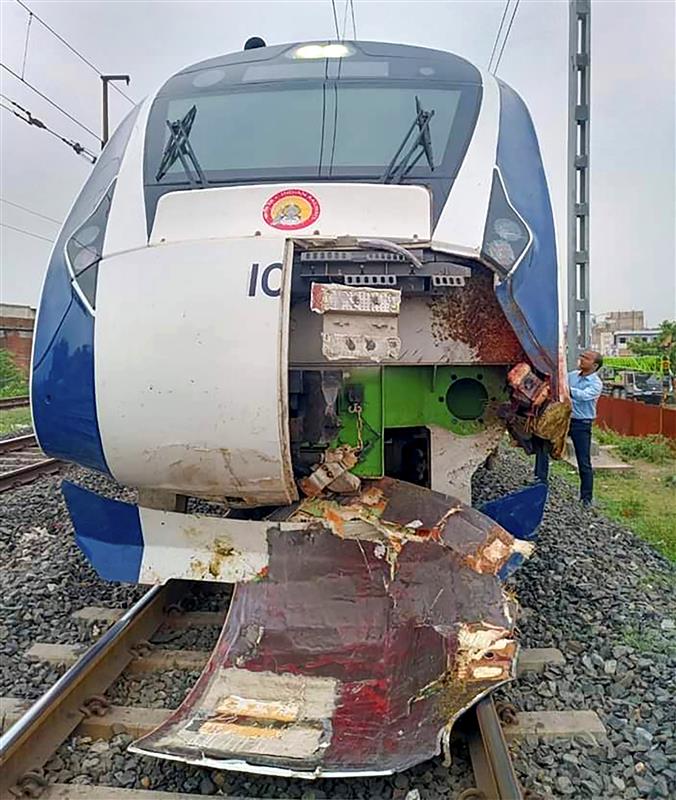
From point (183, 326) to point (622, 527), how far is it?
470 centimetres

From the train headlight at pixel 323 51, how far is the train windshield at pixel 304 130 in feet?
1.22

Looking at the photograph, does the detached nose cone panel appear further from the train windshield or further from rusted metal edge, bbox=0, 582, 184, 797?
the train windshield

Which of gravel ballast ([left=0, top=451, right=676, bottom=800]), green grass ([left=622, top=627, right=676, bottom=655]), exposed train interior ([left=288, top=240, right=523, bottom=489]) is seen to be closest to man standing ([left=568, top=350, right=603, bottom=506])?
gravel ballast ([left=0, top=451, right=676, bottom=800])

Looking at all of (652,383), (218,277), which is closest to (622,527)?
(218,277)

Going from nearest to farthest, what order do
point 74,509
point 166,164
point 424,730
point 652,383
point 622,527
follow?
point 424,730, point 74,509, point 166,164, point 622,527, point 652,383

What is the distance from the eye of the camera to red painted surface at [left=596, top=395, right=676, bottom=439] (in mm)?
12523

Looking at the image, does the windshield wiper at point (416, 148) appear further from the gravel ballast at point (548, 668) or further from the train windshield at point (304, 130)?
the gravel ballast at point (548, 668)

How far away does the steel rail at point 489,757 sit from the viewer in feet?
8.07

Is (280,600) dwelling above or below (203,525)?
below

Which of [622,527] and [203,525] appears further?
[622,527]

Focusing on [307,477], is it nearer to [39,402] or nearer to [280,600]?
[280,600]

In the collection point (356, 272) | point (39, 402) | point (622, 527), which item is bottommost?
point (622, 527)

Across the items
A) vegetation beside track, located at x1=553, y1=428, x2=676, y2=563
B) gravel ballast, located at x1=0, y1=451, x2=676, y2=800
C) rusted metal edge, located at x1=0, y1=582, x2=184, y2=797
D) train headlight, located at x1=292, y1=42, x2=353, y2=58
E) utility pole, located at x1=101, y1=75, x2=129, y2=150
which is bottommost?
vegetation beside track, located at x1=553, y1=428, x2=676, y2=563

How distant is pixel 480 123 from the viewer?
389 centimetres
